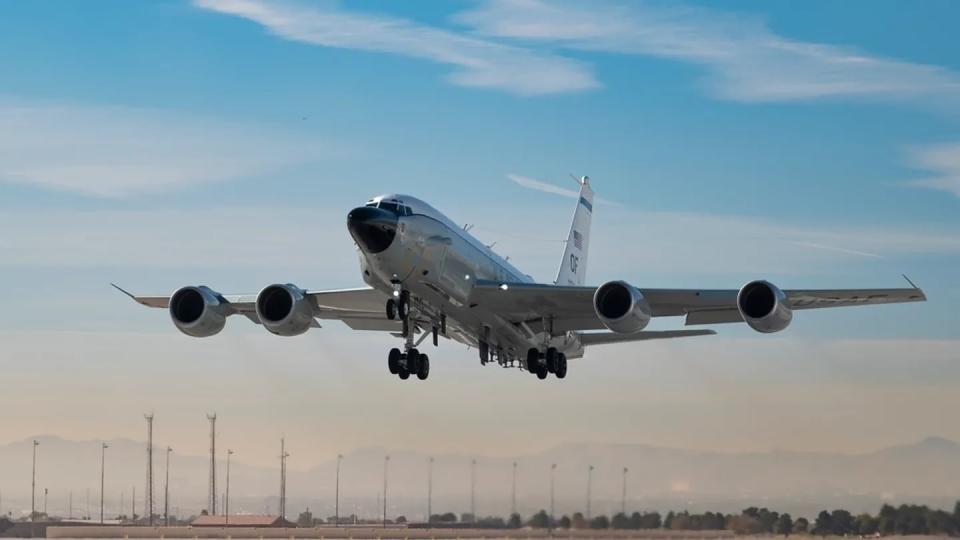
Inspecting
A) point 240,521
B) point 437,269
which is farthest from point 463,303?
point 240,521

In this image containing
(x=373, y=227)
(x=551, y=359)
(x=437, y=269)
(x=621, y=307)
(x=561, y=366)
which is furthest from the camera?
(x=561, y=366)

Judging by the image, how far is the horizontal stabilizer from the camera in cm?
5231

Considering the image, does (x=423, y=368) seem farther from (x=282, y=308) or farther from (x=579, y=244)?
(x=579, y=244)

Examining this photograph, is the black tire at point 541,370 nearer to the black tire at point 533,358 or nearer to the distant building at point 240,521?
the black tire at point 533,358

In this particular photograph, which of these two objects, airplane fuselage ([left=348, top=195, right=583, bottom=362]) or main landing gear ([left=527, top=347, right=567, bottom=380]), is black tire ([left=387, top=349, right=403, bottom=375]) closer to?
airplane fuselage ([left=348, top=195, right=583, bottom=362])

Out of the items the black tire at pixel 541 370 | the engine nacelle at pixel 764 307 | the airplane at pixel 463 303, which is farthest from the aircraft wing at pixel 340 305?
the engine nacelle at pixel 764 307

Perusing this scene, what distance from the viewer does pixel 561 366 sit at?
55.1 m

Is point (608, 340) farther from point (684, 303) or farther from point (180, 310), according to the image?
point (180, 310)

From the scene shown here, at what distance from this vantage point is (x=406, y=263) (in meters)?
45.8

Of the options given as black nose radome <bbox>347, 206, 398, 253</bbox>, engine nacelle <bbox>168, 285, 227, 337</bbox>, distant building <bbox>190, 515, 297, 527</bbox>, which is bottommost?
distant building <bbox>190, 515, 297, 527</bbox>

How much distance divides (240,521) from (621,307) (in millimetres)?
51322

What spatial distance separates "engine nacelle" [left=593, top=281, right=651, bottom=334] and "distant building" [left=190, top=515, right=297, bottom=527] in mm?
41294

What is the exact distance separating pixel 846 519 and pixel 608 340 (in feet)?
35.8

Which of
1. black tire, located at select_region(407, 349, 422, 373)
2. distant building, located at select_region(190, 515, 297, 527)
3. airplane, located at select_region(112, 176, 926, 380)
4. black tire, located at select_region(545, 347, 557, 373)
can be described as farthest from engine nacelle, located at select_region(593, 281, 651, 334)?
distant building, located at select_region(190, 515, 297, 527)
